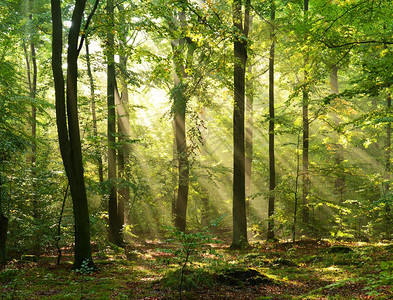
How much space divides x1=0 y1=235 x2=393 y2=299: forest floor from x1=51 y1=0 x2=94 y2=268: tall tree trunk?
95cm

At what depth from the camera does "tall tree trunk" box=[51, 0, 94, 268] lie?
8367 mm

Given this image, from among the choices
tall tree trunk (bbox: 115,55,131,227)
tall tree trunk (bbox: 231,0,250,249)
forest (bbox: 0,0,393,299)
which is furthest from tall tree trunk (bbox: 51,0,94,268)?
tall tree trunk (bbox: 231,0,250,249)

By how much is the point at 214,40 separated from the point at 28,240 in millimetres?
9171

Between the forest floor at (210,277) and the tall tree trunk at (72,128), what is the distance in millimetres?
953

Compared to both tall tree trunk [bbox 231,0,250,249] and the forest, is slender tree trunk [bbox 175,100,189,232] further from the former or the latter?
tall tree trunk [bbox 231,0,250,249]

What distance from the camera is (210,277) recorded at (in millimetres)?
6316

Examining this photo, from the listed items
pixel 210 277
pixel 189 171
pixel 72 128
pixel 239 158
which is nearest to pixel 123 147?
pixel 189 171

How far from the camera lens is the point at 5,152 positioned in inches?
384

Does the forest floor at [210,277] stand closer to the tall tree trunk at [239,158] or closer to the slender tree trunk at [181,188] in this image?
the tall tree trunk at [239,158]

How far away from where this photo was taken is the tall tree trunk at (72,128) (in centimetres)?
837

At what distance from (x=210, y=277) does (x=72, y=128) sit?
524cm

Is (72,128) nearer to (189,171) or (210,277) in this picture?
(210,277)

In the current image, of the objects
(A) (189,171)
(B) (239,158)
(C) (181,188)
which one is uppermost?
(B) (239,158)

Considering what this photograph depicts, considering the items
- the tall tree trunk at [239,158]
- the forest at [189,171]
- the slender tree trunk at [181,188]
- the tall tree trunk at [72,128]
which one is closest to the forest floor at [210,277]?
the forest at [189,171]
